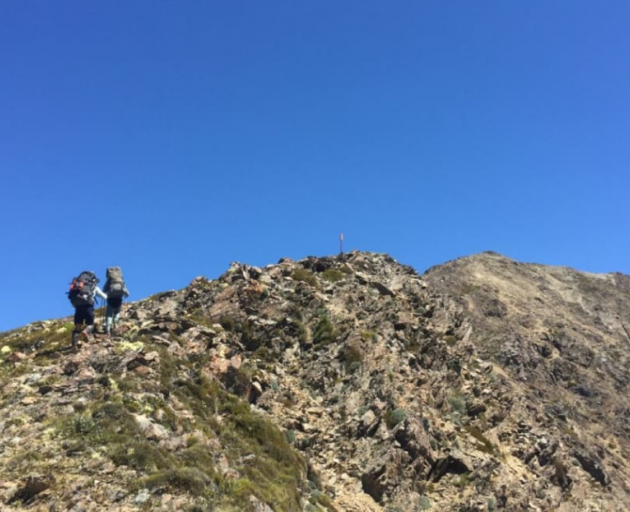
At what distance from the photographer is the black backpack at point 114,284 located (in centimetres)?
2280

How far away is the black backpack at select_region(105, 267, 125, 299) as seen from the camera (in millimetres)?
22797

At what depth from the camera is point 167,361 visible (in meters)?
22.0

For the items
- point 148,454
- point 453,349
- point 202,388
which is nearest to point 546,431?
point 453,349

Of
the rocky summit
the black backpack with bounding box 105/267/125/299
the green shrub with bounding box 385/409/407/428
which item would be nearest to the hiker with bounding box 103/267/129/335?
the black backpack with bounding box 105/267/125/299

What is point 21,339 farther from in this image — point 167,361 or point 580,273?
point 580,273

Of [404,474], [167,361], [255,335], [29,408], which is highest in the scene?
[255,335]

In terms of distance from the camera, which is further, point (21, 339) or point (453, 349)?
point (453, 349)

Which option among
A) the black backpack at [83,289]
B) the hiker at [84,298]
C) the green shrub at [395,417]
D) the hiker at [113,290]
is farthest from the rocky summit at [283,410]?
the black backpack at [83,289]

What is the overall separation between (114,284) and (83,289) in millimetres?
1345

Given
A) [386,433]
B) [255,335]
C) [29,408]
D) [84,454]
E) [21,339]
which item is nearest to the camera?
[84,454]

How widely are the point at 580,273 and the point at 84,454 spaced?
155m

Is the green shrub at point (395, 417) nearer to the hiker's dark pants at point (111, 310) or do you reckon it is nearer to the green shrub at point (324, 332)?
the green shrub at point (324, 332)

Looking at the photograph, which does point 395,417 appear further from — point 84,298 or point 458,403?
point 84,298

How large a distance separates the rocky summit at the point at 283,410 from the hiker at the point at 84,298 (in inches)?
29.8
